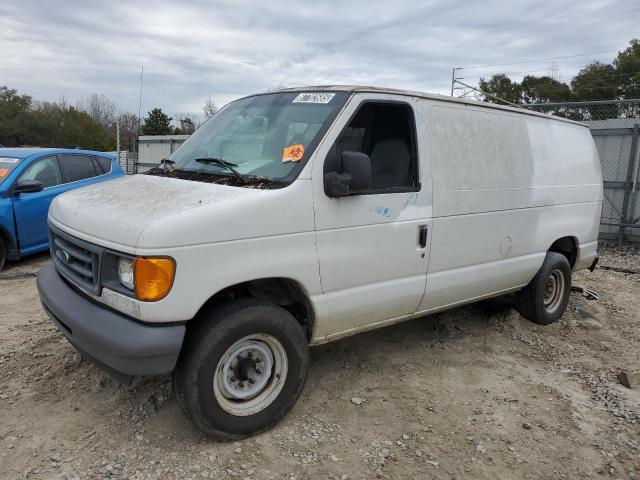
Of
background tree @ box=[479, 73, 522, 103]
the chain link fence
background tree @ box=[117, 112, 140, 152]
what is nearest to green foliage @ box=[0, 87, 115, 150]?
background tree @ box=[117, 112, 140, 152]

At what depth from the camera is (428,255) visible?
3785mm

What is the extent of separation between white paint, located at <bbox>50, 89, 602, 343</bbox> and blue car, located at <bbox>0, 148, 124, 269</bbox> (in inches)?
155

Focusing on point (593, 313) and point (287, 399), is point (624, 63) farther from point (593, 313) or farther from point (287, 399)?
point (287, 399)

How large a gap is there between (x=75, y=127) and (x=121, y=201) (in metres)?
46.3

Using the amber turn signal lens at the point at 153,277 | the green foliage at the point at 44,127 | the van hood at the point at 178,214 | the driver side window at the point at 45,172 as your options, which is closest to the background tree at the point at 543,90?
the driver side window at the point at 45,172

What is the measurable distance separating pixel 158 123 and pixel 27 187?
42.7 meters

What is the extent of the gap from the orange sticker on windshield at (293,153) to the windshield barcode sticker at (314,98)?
0.43 metres

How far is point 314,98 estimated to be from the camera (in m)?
3.48

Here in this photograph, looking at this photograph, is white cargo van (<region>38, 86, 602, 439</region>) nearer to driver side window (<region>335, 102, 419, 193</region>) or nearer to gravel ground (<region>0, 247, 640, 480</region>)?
driver side window (<region>335, 102, 419, 193</region>)

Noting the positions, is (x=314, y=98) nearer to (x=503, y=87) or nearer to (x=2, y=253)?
(x=2, y=253)

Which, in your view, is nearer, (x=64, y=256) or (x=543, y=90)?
(x=64, y=256)

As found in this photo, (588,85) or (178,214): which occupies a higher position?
(588,85)

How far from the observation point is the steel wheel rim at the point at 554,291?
17.7 feet

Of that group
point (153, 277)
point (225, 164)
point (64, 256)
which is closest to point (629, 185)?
point (225, 164)
